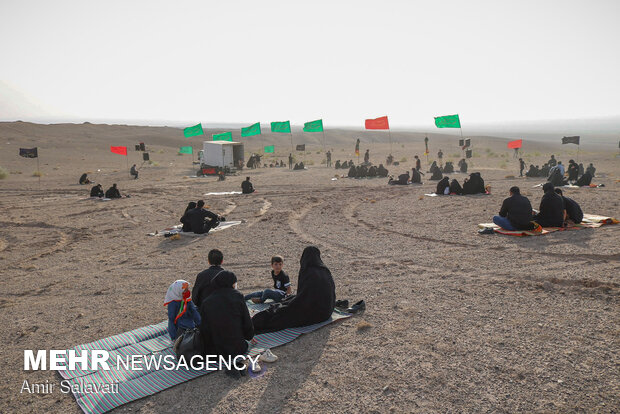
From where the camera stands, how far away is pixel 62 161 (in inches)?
1677

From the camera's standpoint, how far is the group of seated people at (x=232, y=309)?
5320mm

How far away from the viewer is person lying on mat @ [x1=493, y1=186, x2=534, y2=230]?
11656mm

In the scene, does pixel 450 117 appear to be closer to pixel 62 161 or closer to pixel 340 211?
pixel 340 211

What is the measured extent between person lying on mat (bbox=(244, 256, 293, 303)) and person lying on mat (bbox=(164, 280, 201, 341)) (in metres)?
1.45

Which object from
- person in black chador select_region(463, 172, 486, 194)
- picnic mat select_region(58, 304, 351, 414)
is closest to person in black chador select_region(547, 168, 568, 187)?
person in black chador select_region(463, 172, 486, 194)

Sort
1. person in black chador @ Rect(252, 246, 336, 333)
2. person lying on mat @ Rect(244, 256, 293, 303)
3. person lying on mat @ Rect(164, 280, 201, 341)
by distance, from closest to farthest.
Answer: person lying on mat @ Rect(164, 280, 201, 341)
person in black chador @ Rect(252, 246, 336, 333)
person lying on mat @ Rect(244, 256, 293, 303)

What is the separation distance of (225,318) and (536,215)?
9854 mm

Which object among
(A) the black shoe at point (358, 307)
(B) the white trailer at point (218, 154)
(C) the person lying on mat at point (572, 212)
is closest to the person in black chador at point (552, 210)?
(C) the person lying on mat at point (572, 212)

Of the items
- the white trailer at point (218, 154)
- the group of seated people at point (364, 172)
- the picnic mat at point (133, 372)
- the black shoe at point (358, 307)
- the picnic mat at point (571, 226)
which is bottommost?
the picnic mat at point (133, 372)

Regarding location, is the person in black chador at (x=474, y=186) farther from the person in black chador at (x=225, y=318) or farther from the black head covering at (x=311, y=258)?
the person in black chador at (x=225, y=318)

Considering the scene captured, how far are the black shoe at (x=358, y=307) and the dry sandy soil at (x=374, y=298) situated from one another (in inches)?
5.6

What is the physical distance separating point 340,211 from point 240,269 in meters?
7.58

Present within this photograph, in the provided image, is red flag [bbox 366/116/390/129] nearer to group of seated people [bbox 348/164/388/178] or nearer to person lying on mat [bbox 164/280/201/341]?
group of seated people [bbox 348/164/388/178]

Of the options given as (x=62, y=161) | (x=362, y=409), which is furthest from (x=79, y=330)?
(x=62, y=161)
